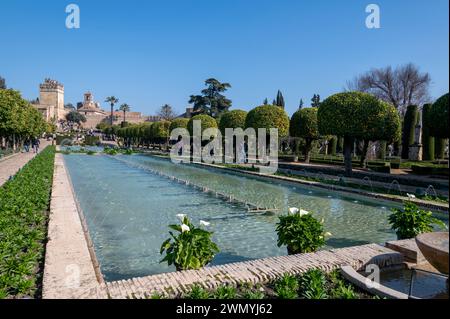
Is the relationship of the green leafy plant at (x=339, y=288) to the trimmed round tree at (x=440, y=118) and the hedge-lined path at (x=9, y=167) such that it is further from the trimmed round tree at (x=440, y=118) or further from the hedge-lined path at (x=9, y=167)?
the trimmed round tree at (x=440, y=118)

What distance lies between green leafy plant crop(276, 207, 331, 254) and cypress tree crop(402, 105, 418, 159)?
30963 millimetres

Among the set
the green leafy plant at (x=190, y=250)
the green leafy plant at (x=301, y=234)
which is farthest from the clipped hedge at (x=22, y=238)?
the green leafy plant at (x=301, y=234)

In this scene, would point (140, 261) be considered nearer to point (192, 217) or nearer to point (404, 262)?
point (192, 217)

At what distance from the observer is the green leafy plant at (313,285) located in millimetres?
4348

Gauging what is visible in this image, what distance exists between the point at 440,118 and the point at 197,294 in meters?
16.3

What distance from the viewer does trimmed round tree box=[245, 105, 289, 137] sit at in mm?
25500

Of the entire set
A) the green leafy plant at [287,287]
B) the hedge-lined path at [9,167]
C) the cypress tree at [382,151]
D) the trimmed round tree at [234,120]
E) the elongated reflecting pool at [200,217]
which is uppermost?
the trimmed round tree at [234,120]

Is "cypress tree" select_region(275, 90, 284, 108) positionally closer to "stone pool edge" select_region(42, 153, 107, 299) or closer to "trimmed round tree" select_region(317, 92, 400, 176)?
"trimmed round tree" select_region(317, 92, 400, 176)

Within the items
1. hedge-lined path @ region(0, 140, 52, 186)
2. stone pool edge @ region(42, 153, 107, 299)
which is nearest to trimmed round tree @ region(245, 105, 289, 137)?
hedge-lined path @ region(0, 140, 52, 186)

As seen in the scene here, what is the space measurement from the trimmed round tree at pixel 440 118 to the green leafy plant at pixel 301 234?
514 inches

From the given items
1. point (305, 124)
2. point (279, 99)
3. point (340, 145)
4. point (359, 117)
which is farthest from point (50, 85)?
point (359, 117)

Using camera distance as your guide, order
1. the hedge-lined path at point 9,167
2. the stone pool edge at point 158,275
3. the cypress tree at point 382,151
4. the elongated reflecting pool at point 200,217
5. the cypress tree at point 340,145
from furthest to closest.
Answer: the cypress tree at point 340,145 < the cypress tree at point 382,151 < the hedge-lined path at point 9,167 < the elongated reflecting pool at point 200,217 < the stone pool edge at point 158,275

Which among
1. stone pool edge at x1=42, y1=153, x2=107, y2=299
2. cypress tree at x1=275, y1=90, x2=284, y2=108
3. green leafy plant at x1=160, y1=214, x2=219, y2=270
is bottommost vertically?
stone pool edge at x1=42, y1=153, x2=107, y2=299
